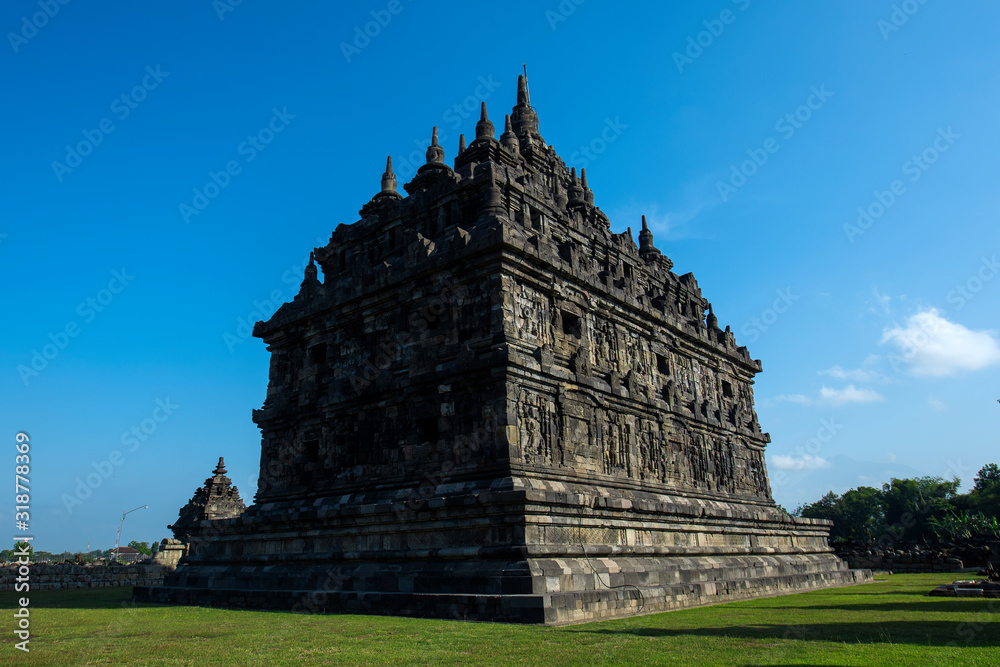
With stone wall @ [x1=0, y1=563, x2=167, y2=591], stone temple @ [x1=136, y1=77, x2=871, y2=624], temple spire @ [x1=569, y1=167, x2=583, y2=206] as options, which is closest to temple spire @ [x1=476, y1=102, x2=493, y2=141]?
stone temple @ [x1=136, y1=77, x2=871, y2=624]

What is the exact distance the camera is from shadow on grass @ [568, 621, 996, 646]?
8703 millimetres

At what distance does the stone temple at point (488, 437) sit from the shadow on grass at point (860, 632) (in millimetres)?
2575

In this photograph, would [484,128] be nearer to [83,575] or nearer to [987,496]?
[83,575]

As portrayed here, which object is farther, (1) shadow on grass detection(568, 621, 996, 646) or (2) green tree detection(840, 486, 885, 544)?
(2) green tree detection(840, 486, 885, 544)

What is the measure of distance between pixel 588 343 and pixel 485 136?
890cm

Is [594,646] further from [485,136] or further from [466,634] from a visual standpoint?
[485,136]

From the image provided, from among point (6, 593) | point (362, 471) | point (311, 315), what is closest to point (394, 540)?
point (362, 471)

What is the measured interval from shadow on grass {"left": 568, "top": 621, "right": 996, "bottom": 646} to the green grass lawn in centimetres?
2

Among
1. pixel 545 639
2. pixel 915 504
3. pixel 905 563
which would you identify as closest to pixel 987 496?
pixel 915 504

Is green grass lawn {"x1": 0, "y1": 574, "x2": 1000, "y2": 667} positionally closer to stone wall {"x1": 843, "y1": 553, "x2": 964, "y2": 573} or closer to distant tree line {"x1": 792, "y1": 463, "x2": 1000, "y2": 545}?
stone wall {"x1": 843, "y1": 553, "x2": 964, "y2": 573}

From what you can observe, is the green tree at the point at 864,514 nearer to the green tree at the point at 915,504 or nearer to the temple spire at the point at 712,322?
the green tree at the point at 915,504

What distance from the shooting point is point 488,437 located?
52.8 feet

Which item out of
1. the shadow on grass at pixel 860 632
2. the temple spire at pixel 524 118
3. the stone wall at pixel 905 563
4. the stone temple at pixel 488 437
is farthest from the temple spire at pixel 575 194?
the stone wall at pixel 905 563

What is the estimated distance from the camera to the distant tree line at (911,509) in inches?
2817
